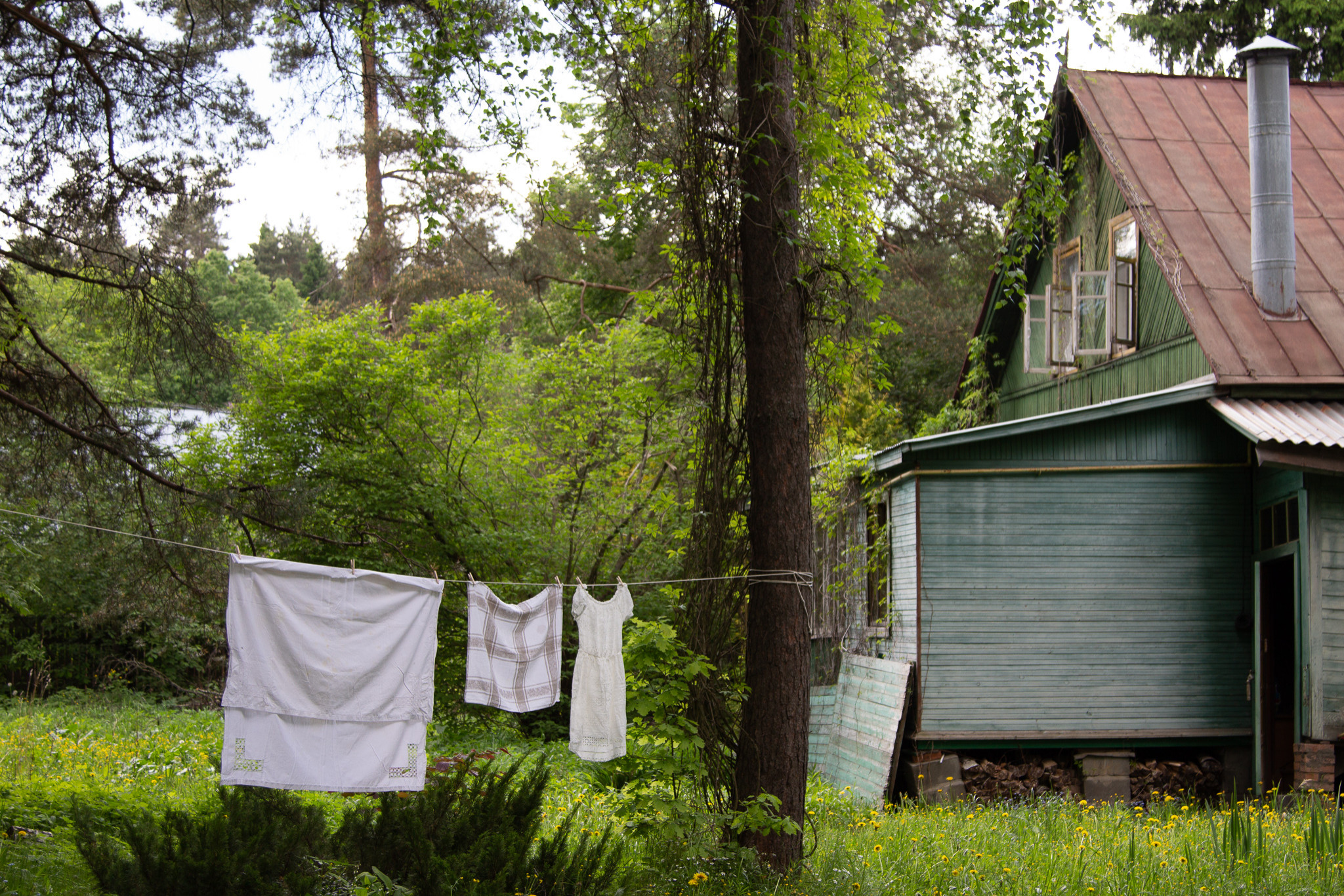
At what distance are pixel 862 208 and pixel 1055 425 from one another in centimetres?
354

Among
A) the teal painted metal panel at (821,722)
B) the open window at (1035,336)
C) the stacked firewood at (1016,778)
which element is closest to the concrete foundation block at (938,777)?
the stacked firewood at (1016,778)

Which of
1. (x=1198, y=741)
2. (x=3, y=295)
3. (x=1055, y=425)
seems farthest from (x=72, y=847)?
(x=1198, y=741)

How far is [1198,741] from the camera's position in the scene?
11.5m

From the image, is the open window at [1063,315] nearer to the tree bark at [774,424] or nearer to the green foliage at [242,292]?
the tree bark at [774,424]

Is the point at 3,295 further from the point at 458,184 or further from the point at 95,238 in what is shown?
the point at 458,184

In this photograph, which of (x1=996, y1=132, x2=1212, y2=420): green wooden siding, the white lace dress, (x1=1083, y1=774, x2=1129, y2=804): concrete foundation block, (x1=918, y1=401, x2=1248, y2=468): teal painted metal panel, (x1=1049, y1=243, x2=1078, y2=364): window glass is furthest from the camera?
(x1=1049, y1=243, x2=1078, y2=364): window glass

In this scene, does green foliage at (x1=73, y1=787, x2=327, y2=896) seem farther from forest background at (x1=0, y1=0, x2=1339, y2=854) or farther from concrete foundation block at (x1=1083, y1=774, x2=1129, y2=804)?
concrete foundation block at (x1=1083, y1=774, x2=1129, y2=804)

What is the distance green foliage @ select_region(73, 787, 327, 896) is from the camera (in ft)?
15.1

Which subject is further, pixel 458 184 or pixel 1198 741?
pixel 458 184

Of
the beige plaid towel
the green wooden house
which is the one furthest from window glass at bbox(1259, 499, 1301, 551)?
the beige plaid towel

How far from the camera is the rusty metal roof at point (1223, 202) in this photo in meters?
11.3

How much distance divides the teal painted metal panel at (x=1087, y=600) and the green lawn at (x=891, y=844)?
104 centimetres

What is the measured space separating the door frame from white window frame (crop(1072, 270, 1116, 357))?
9.04 feet

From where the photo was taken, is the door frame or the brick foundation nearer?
the brick foundation
